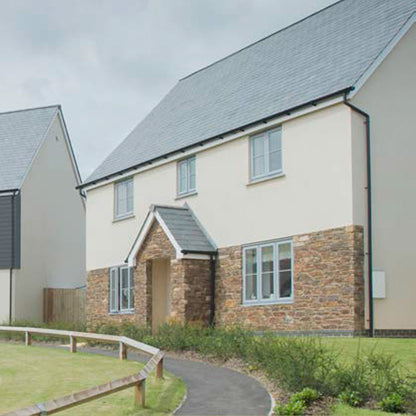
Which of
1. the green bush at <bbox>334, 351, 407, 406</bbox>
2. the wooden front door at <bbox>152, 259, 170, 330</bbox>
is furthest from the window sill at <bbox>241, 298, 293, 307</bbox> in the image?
the green bush at <bbox>334, 351, 407, 406</bbox>

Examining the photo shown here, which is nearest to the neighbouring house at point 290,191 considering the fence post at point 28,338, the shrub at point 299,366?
the fence post at point 28,338

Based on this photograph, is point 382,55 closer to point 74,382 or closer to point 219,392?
point 219,392

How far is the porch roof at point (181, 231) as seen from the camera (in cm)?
2394

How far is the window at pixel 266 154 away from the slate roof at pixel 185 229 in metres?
2.82

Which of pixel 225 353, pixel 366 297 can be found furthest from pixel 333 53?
pixel 225 353

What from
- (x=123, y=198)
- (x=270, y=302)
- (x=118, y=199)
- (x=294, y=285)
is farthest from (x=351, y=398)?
(x=118, y=199)

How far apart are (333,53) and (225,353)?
955 cm

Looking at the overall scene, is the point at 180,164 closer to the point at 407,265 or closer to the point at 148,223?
the point at 148,223

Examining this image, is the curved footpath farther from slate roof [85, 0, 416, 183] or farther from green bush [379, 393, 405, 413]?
slate roof [85, 0, 416, 183]

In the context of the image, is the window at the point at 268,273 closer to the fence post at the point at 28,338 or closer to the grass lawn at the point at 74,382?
the grass lawn at the point at 74,382

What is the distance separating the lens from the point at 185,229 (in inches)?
974

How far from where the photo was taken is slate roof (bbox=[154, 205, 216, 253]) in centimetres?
2409

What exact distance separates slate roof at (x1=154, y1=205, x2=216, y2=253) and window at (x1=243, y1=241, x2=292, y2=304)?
181 cm

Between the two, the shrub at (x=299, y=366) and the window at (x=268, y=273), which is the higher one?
the window at (x=268, y=273)
